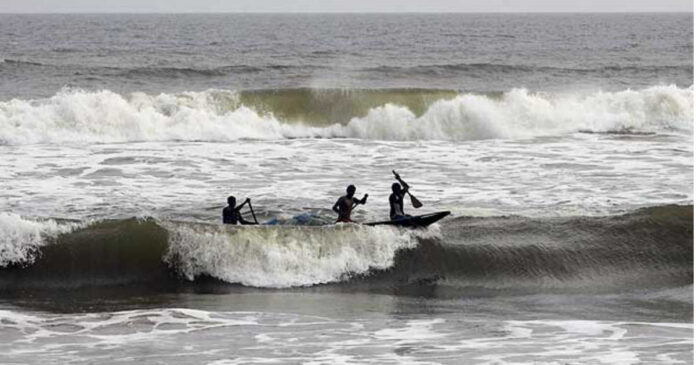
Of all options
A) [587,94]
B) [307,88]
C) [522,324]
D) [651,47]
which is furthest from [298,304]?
[651,47]

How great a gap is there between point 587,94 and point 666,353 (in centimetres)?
2744

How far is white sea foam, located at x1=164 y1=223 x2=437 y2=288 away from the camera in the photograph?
1731cm

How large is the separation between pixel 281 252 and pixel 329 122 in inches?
685

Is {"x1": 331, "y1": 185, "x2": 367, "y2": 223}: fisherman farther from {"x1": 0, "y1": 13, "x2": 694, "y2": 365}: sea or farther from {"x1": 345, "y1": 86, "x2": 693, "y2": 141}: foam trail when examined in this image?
{"x1": 345, "y1": 86, "x2": 693, "y2": 141}: foam trail

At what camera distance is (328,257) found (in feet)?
57.8

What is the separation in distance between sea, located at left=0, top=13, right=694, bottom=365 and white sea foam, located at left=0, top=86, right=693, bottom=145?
0.30 ft

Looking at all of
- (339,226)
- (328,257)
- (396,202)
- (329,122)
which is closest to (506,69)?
(329,122)

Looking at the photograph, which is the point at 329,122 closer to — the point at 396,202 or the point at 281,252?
the point at 396,202

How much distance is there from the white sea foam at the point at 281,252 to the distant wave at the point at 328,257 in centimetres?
1

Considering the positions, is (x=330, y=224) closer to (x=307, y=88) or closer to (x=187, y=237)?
(x=187, y=237)

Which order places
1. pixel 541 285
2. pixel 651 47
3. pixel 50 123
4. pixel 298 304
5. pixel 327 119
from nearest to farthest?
pixel 298 304
pixel 541 285
pixel 50 123
pixel 327 119
pixel 651 47

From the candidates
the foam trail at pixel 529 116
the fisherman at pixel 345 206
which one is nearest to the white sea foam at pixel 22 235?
the fisherman at pixel 345 206

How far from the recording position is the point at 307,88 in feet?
125

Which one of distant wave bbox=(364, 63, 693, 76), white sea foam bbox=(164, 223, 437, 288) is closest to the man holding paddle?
white sea foam bbox=(164, 223, 437, 288)
